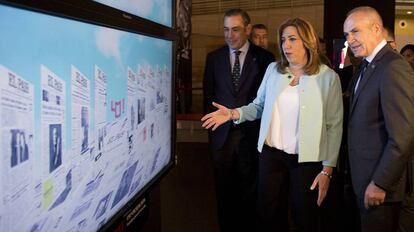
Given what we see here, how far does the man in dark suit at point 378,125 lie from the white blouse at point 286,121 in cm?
28

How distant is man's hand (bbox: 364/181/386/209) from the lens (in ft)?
6.72

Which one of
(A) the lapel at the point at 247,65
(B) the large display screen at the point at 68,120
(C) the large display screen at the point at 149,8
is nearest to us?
(B) the large display screen at the point at 68,120

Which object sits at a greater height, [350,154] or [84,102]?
[84,102]

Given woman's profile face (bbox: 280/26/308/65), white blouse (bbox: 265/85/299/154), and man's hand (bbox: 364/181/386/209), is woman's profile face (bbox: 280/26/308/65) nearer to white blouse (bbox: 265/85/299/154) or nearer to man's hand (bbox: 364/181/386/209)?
white blouse (bbox: 265/85/299/154)

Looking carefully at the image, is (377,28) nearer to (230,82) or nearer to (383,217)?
(383,217)

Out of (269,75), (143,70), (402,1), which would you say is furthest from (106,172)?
(402,1)

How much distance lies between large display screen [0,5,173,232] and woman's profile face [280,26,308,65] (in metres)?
1.07

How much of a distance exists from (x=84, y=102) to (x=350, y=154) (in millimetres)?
1609

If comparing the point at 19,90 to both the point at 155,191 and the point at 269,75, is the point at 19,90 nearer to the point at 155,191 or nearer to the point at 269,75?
the point at 155,191

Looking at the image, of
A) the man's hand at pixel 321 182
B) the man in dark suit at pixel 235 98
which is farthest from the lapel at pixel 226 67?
the man's hand at pixel 321 182

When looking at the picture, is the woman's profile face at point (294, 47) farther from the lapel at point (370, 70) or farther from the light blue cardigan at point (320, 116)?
the lapel at point (370, 70)

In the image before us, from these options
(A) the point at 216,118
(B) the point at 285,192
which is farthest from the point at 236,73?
(B) the point at 285,192

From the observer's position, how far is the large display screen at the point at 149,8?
1.18 metres

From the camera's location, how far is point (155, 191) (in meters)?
2.10
